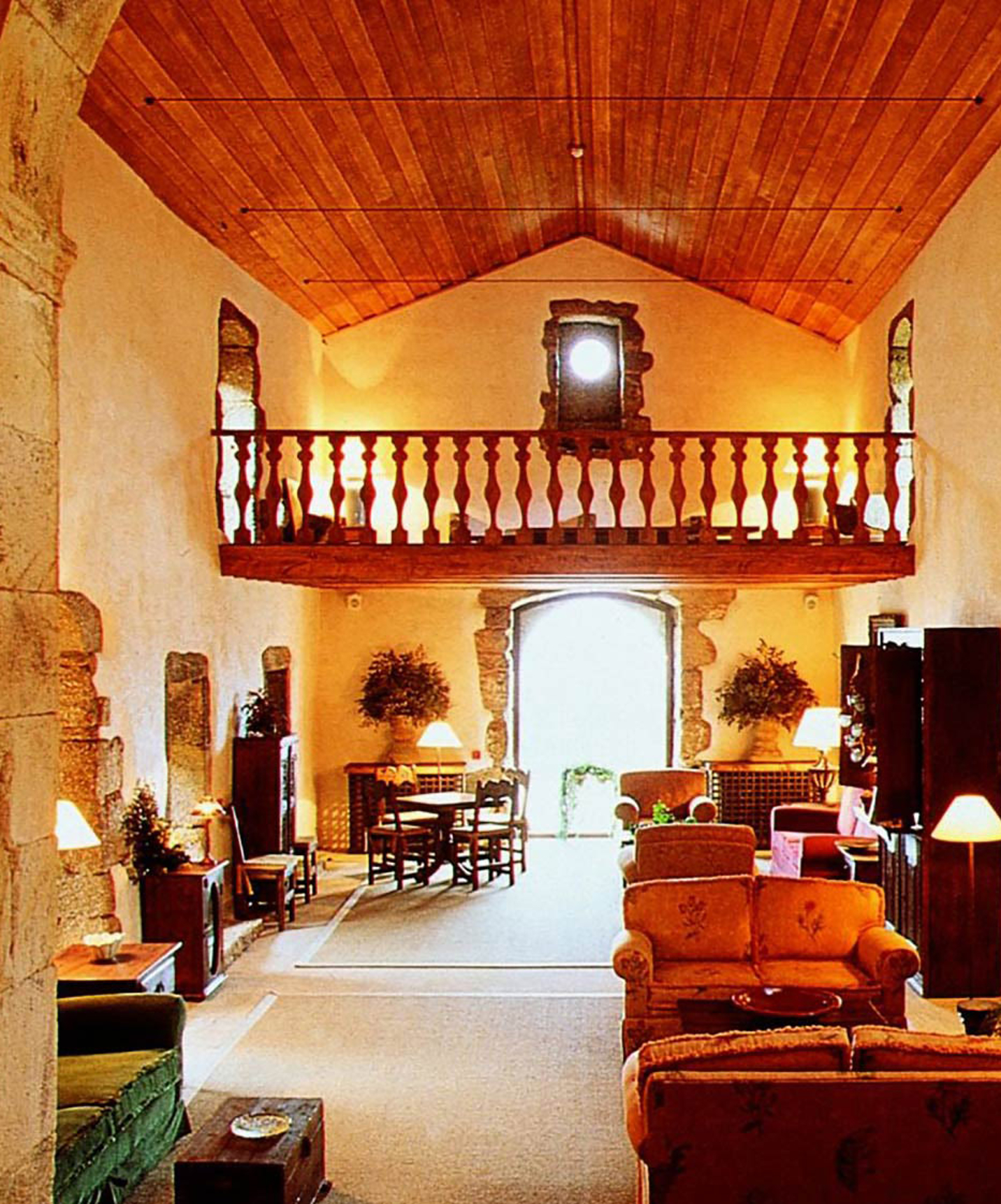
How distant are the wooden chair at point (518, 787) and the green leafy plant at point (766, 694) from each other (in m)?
2.17

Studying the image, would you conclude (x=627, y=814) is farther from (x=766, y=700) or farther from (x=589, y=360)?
(x=589, y=360)

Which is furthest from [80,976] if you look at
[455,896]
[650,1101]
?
[455,896]

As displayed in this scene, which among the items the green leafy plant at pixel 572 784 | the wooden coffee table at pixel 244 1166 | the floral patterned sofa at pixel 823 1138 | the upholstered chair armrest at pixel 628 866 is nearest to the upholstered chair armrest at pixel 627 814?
the upholstered chair armrest at pixel 628 866

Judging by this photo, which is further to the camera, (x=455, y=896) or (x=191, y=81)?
(x=455, y=896)

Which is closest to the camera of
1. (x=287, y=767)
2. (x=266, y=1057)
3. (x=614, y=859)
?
(x=266, y=1057)

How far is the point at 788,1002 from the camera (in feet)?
18.1

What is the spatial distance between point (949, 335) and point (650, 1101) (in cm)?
657

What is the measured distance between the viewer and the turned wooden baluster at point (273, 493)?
32.3 ft

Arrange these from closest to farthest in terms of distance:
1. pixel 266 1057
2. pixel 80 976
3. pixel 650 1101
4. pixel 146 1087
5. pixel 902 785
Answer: pixel 650 1101 < pixel 146 1087 < pixel 80 976 < pixel 266 1057 < pixel 902 785

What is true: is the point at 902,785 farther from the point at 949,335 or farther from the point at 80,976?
the point at 80,976

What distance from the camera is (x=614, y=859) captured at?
1289 centimetres

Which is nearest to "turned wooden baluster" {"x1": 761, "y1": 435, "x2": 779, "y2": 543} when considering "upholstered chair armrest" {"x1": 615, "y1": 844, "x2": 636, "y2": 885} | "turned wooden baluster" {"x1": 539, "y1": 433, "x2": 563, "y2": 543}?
"turned wooden baluster" {"x1": 539, "y1": 433, "x2": 563, "y2": 543}

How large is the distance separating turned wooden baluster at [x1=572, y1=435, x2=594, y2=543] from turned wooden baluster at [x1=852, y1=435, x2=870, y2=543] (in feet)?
6.49

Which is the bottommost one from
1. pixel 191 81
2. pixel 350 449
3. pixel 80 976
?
pixel 80 976
